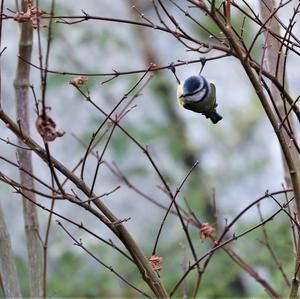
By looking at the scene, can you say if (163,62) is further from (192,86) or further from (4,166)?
(192,86)

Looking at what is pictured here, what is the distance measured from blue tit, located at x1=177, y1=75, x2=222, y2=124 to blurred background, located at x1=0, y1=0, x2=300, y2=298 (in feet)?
7.64

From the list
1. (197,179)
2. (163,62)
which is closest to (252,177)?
(197,179)

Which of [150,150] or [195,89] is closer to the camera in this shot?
[195,89]

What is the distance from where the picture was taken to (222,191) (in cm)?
536

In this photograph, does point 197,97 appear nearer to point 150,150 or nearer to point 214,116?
point 214,116

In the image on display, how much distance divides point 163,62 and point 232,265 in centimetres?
241

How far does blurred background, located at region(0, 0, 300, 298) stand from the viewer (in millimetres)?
3992

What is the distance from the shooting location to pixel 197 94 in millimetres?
1249

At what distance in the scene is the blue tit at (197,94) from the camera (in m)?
1.25

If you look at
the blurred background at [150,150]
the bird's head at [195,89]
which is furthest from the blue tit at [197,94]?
the blurred background at [150,150]

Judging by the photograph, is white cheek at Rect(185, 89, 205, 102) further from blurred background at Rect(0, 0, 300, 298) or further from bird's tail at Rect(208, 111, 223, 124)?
blurred background at Rect(0, 0, 300, 298)

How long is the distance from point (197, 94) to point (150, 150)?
3406 mm

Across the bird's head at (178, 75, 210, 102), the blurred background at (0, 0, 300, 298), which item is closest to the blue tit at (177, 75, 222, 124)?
the bird's head at (178, 75, 210, 102)

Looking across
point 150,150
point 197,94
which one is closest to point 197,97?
point 197,94
